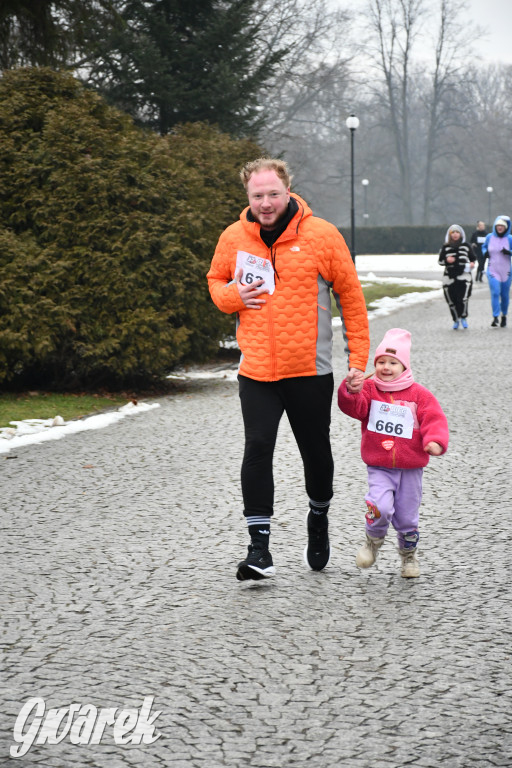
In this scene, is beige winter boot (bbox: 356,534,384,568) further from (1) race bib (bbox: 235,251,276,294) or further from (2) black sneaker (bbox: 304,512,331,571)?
(1) race bib (bbox: 235,251,276,294)

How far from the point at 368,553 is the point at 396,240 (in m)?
66.5

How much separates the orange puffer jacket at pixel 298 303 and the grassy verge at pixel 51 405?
490 centimetres

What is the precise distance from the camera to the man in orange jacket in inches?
182

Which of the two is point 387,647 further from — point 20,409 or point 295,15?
point 295,15

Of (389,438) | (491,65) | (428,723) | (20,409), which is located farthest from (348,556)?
(491,65)

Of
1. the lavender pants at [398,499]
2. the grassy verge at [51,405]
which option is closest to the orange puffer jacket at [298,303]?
the lavender pants at [398,499]

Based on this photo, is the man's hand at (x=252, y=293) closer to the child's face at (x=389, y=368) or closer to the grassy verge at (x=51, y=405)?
the child's face at (x=389, y=368)

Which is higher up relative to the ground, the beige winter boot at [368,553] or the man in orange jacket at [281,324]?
the man in orange jacket at [281,324]

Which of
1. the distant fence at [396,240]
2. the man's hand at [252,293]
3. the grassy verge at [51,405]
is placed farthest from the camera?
the distant fence at [396,240]

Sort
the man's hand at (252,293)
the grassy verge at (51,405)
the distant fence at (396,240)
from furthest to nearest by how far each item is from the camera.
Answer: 1. the distant fence at (396,240)
2. the grassy verge at (51,405)
3. the man's hand at (252,293)

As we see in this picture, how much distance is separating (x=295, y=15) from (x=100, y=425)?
134ft

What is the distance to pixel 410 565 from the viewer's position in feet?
15.6

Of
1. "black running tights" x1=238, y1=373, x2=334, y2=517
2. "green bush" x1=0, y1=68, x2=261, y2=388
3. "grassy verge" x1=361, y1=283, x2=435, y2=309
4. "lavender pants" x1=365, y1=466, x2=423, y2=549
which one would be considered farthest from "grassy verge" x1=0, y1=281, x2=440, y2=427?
"grassy verge" x1=361, y1=283, x2=435, y2=309

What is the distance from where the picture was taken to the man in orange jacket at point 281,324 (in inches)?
182
